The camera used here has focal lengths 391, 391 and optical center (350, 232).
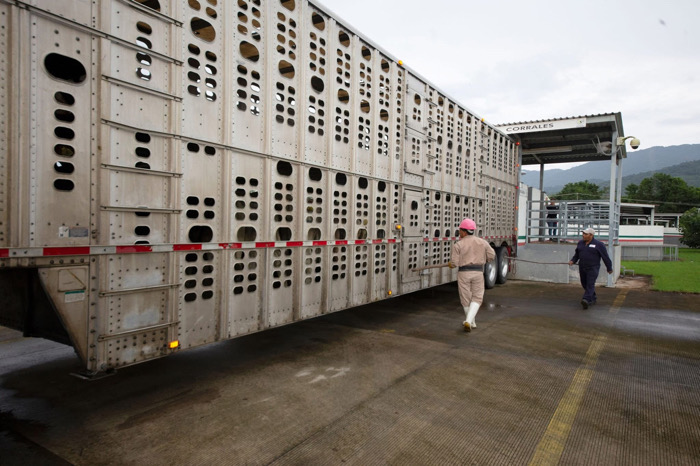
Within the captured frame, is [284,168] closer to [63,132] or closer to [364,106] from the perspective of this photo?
[364,106]

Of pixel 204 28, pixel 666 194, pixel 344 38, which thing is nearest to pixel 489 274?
pixel 344 38

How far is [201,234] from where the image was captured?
4.05 meters

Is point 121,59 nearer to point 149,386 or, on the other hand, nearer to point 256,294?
point 256,294

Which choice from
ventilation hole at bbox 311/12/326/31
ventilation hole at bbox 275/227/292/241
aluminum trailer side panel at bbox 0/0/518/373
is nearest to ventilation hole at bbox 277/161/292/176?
aluminum trailer side panel at bbox 0/0/518/373

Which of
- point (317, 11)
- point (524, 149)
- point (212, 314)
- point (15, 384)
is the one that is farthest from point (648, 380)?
point (524, 149)

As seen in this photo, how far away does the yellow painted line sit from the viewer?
295 centimetres

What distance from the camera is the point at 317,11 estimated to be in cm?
501

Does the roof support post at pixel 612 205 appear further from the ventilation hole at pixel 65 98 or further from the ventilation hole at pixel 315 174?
the ventilation hole at pixel 65 98

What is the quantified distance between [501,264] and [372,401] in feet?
29.3

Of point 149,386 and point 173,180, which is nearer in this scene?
point 173,180

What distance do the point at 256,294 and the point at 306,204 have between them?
1.30 m

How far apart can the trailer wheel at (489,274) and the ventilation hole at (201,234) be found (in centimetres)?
836

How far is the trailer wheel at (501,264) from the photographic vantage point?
11.5 meters

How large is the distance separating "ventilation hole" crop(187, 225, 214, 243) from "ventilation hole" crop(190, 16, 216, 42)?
6.22 feet
